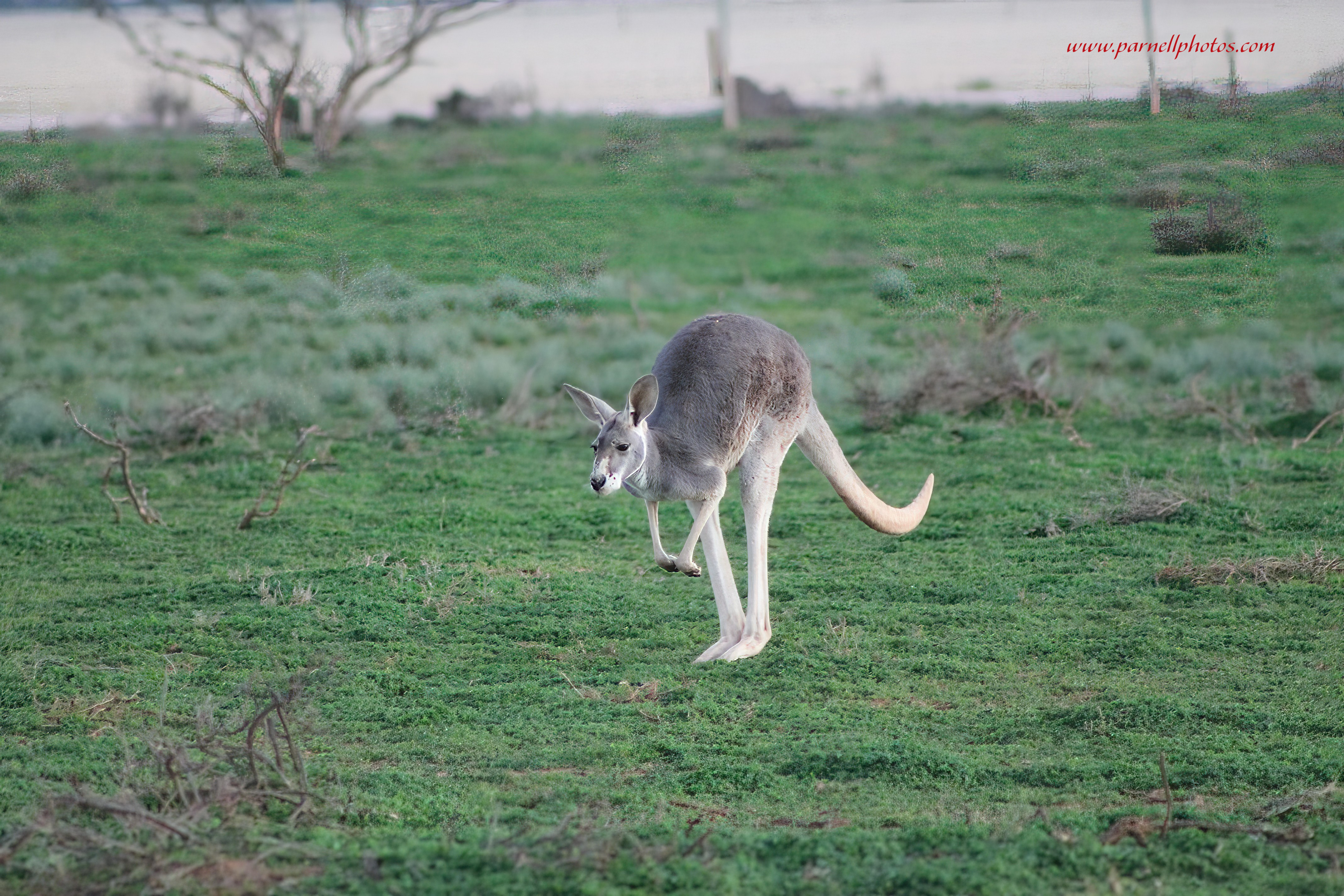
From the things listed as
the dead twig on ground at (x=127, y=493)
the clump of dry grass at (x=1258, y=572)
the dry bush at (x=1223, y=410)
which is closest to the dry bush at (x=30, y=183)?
the dead twig on ground at (x=127, y=493)

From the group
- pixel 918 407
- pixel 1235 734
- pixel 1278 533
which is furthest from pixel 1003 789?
pixel 918 407

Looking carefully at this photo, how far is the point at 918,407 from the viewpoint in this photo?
14.0 metres

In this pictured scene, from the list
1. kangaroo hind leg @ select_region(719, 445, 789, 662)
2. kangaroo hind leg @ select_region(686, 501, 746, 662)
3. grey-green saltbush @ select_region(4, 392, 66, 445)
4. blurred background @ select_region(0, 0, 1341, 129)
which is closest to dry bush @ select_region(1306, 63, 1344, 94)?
blurred background @ select_region(0, 0, 1341, 129)

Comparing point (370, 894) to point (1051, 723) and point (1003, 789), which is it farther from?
point (1051, 723)

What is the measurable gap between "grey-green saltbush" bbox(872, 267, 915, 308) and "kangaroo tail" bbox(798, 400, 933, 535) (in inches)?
137

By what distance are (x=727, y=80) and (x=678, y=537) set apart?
5.26 meters

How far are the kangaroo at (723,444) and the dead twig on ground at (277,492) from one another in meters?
3.99

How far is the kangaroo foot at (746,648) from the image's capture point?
755 cm

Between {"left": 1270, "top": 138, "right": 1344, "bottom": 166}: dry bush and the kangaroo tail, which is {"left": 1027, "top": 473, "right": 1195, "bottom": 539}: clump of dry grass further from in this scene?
{"left": 1270, "top": 138, "right": 1344, "bottom": 166}: dry bush

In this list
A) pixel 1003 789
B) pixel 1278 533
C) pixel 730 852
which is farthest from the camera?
pixel 1278 533

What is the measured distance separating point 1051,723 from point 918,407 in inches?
304

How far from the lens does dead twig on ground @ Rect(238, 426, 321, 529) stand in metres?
10.4

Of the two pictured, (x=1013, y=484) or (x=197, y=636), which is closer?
(x=197, y=636)

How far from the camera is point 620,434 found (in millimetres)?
6484
